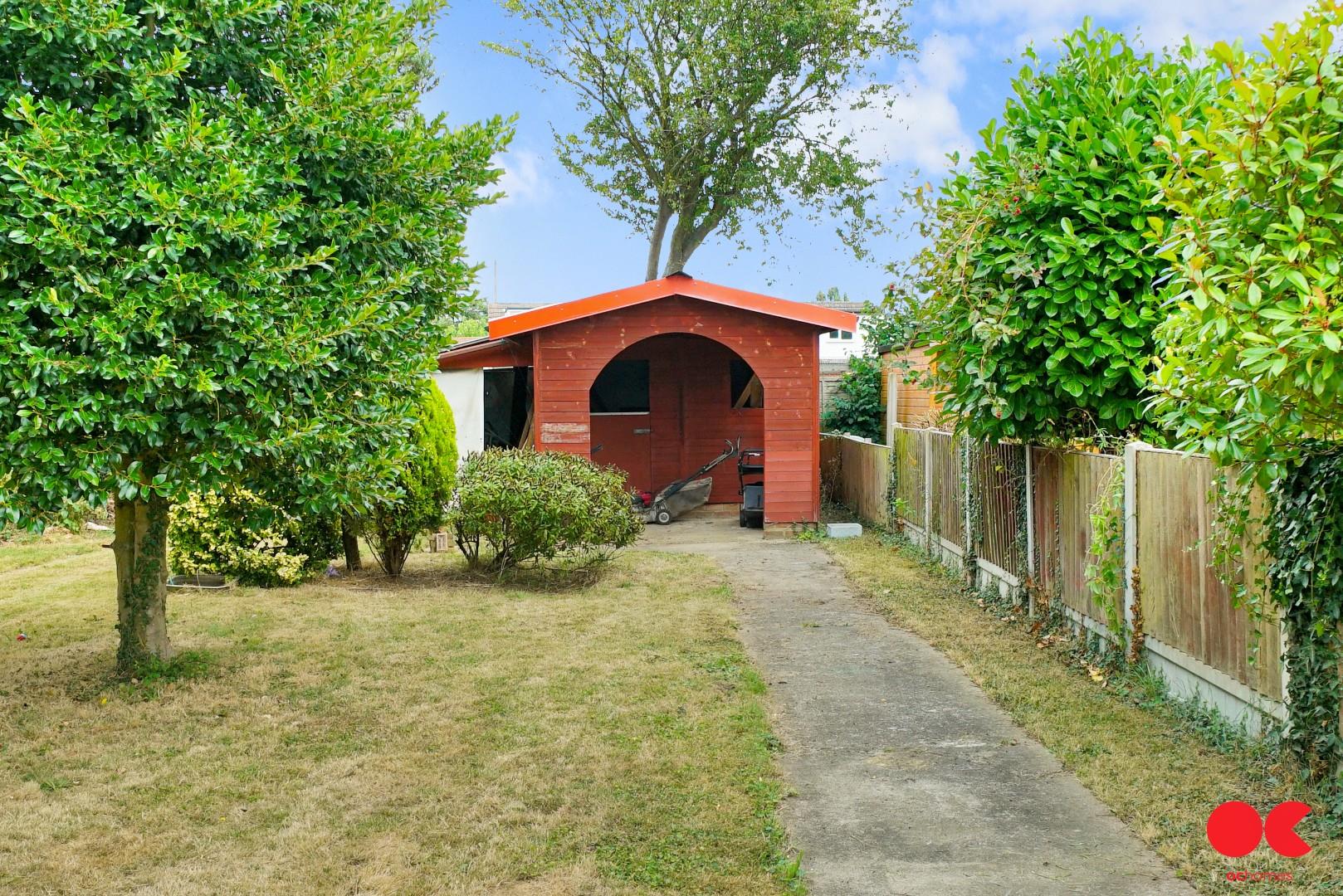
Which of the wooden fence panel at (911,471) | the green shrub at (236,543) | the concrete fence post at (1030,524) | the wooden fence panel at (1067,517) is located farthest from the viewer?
the wooden fence panel at (911,471)

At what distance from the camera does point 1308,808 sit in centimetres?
449

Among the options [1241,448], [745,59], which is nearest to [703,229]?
[745,59]

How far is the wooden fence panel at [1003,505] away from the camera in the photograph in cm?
884

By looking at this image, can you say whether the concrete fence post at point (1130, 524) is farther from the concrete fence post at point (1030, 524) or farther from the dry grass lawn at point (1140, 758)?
the concrete fence post at point (1030, 524)

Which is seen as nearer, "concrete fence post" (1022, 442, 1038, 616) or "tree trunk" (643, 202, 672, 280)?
"concrete fence post" (1022, 442, 1038, 616)

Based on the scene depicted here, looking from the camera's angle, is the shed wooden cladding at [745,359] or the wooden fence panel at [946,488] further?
the shed wooden cladding at [745,359]

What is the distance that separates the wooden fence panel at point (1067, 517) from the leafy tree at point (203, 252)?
464cm

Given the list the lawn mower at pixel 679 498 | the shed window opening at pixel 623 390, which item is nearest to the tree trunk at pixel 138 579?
the lawn mower at pixel 679 498

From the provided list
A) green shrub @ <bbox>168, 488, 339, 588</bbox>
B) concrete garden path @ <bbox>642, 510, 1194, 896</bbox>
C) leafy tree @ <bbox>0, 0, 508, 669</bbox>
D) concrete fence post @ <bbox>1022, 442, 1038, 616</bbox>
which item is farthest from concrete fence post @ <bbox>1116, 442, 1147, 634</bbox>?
green shrub @ <bbox>168, 488, 339, 588</bbox>

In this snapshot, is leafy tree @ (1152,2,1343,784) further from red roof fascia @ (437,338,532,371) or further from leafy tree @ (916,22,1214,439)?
red roof fascia @ (437,338,532,371)

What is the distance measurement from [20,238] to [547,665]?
4.23 meters

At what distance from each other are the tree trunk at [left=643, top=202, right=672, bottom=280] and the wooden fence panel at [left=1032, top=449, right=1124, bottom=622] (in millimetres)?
19415

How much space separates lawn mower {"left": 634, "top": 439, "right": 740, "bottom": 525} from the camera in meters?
17.6

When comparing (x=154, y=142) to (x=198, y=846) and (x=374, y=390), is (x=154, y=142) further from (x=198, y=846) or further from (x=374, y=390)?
(x=198, y=846)
